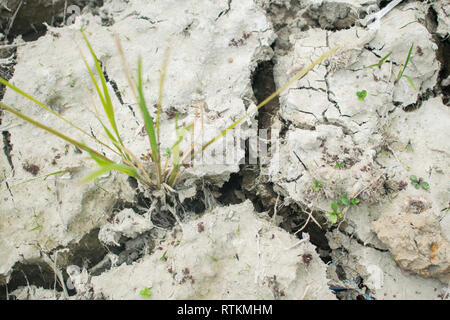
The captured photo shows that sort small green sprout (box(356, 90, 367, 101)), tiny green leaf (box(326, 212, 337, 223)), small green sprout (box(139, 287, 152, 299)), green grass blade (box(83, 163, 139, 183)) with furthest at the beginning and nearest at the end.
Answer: small green sprout (box(356, 90, 367, 101)), tiny green leaf (box(326, 212, 337, 223)), small green sprout (box(139, 287, 152, 299)), green grass blade (box(83, 163, 139, 183))

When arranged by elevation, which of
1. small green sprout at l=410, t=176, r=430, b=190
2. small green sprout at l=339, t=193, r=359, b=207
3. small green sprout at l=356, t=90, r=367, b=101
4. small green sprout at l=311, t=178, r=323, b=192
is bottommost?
small green sprout at l=410, t=176, r=430, b=190

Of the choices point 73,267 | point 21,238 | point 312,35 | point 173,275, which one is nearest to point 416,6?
point 312,35

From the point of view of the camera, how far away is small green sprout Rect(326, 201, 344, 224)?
6.41 feet

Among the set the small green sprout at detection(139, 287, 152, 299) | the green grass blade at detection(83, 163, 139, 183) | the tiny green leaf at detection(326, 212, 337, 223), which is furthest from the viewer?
the tiny green leaf at detection(326, 212, 337, 223)

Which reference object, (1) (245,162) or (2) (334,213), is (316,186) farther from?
(1) (245,162)

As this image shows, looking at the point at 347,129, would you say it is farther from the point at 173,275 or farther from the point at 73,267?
the point at 73,267

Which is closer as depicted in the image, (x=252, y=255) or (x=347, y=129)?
(x=252, y=255)

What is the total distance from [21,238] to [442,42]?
3.34m

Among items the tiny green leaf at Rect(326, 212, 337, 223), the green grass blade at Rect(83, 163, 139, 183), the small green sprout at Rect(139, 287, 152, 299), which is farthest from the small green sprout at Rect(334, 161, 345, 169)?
the small green sprout at Rect(139, 287, 152, 299)

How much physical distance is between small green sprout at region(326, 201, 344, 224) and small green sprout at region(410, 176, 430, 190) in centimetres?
55

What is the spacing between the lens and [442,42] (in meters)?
2.38

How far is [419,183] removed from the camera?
6.72 ft

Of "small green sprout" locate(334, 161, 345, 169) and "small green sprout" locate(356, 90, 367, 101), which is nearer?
"small green sprout" locate(334, 161, 345, 169)

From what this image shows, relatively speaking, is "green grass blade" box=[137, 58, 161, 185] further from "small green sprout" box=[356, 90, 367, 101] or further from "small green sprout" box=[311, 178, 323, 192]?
"small green sprout" box=[356, 90, 367, 101]
